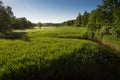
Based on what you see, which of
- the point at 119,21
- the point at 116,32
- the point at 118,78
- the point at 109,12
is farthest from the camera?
the point at 109,12

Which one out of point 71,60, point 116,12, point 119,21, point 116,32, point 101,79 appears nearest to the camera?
point 101,79

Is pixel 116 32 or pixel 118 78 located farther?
pixel 116 32

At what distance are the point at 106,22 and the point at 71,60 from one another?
20.7m

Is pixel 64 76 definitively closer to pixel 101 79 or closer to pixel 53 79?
pixel 53 79

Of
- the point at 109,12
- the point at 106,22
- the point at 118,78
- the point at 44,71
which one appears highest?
the point at 109,12

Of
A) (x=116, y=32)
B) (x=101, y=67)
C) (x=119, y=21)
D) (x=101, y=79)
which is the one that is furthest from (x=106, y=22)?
(x=101, y=79)

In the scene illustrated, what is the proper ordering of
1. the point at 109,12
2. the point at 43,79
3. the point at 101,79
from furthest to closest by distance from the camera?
the point at 109,12 → the point at 101,79 → the point at 43,79

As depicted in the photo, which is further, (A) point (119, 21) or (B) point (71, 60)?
(A) point (119, 21)

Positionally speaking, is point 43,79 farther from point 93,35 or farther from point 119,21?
point 93,35

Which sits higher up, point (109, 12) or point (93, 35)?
point (109, 12)

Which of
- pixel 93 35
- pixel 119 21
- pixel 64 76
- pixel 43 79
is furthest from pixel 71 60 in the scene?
pixel 93 35

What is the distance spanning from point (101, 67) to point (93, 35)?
26.2 meters

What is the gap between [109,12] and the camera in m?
29.5

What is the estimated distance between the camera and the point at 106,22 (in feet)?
99.6
